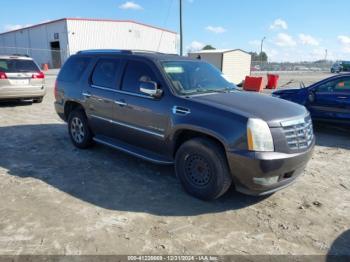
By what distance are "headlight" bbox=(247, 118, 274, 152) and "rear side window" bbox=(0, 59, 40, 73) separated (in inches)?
365

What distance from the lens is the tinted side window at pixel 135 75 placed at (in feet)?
14.9

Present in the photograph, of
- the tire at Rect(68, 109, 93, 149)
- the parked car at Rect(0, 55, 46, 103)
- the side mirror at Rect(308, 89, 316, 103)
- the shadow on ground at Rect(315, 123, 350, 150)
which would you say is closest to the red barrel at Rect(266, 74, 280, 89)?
the shadow on ground at Rect(315, 123, 350, 150)

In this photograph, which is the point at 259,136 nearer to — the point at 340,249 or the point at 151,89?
the point at 340,249

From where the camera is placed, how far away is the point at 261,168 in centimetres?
342

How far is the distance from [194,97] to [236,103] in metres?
0.57

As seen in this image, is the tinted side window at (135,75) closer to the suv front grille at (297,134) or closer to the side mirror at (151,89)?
the side mirror at (151,89)

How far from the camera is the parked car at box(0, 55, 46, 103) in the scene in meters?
9.94

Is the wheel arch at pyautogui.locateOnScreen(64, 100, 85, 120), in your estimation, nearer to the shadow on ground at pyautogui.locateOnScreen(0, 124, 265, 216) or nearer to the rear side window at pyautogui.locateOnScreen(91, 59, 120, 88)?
the shadow on ground at pyautogui.locateOnScreen(0, 124, 265, 216)

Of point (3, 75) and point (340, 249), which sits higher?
point (3, 75)

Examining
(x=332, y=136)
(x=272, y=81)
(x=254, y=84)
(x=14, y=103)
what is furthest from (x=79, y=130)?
(x=272, y=81)

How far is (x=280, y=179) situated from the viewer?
3666mm

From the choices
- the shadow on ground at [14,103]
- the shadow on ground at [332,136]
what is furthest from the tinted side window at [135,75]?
the shadow on ground at [14,103]

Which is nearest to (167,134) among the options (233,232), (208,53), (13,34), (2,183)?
(233,232)

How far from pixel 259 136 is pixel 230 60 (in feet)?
57.9
